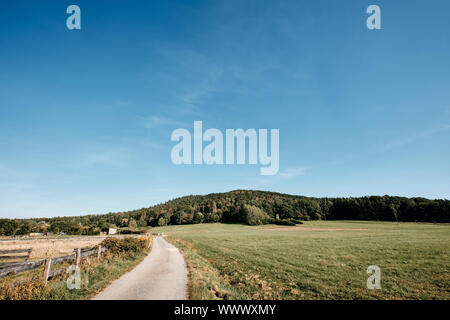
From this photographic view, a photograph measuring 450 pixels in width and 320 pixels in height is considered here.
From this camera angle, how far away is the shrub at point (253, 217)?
94.2 m

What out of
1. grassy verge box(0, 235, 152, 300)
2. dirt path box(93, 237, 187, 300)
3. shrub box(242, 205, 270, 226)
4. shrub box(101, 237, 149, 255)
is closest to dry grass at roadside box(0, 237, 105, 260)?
shrub box(101, 237, 149, 255)

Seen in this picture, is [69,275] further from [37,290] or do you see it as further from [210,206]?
[210,206]

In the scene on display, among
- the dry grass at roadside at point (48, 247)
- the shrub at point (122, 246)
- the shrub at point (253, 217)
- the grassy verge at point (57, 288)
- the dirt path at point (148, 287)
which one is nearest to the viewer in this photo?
the grassy verge at point (57, 288)

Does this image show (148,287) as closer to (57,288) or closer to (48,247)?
(57,288)

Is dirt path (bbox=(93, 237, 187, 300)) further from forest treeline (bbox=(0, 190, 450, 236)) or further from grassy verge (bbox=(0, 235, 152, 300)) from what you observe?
forest treeline (bbox=(0, 190, 450, 236))

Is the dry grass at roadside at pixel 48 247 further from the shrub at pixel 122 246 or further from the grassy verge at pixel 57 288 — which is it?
the grassy verge at pixel 57 288

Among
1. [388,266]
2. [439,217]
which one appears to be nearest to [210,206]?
[439,217]

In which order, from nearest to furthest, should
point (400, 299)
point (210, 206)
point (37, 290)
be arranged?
point (37, 290)
point (400, 299)
point (210, 206)

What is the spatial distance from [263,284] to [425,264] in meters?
13.5

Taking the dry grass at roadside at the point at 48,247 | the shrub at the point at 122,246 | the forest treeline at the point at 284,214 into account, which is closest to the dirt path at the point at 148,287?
the shrub at the point at 122,246

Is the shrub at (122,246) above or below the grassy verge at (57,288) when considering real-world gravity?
below
